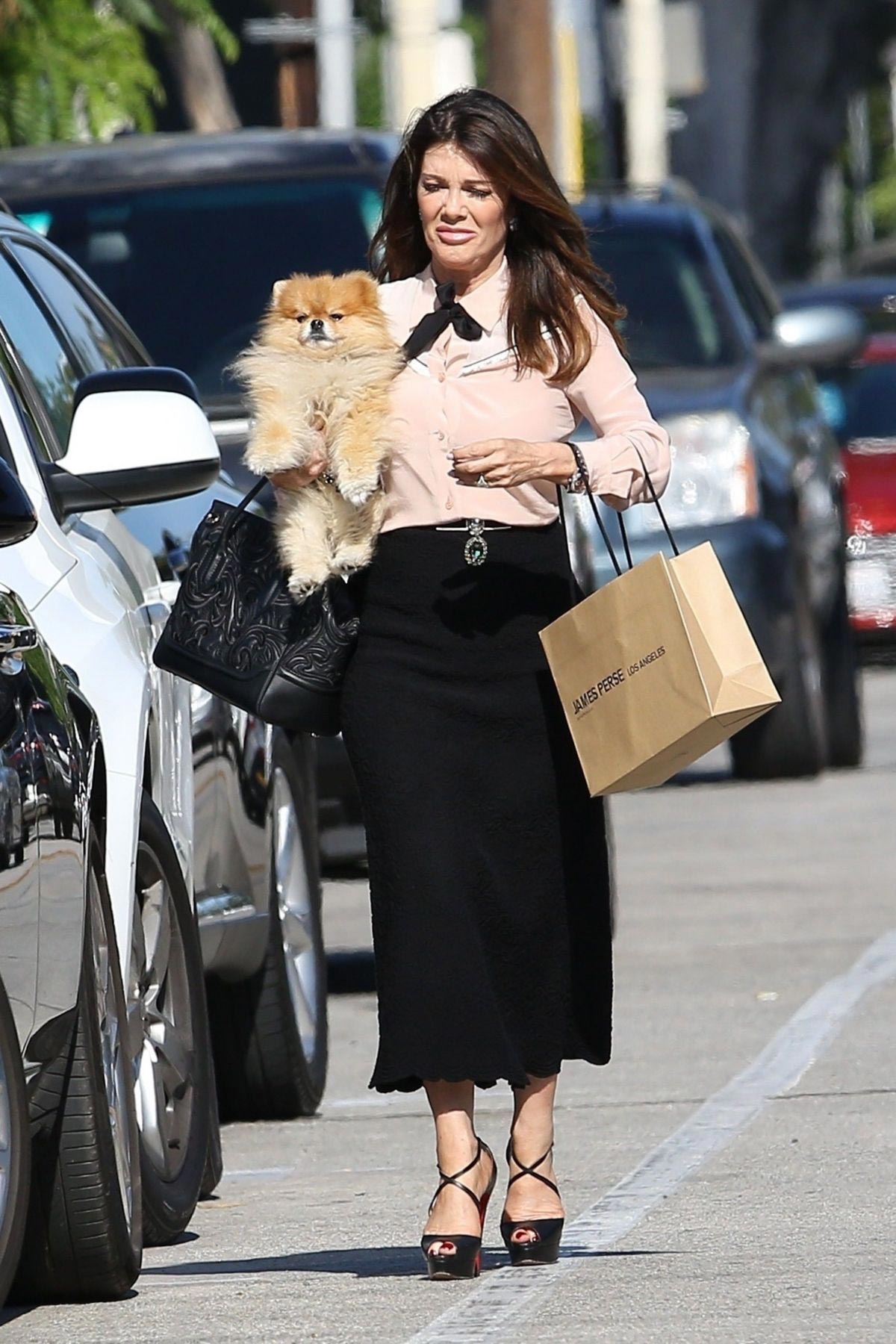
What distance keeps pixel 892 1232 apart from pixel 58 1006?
4.76 feet

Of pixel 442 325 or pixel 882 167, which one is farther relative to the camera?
pixel 882 167

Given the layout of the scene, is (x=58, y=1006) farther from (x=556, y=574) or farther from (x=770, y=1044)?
(x=770, y=1044)

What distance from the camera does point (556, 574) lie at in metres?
5.45

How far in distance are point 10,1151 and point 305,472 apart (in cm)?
117

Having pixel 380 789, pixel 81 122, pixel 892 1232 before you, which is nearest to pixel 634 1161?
pixel 892 1232

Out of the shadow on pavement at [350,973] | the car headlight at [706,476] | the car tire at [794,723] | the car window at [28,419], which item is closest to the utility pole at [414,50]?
the car tire at [794,723]

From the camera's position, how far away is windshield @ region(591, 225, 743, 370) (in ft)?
42.4

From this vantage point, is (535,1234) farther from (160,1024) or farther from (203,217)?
(203,217)

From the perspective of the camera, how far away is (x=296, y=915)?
746cm

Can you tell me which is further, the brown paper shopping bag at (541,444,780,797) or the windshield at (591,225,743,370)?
the windshield at (591,225,743,370)

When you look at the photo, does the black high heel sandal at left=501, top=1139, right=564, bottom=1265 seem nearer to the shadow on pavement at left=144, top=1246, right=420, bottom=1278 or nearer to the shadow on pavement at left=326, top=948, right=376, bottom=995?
the shadow on pavement at left=144, top=1246, right=420, bottom=1278

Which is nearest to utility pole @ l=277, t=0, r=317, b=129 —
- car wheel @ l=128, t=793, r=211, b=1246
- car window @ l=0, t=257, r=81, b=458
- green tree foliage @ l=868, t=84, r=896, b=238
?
car window @ l=0, t=257, r=81, b=458

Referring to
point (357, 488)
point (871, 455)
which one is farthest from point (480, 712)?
point (871, 455)

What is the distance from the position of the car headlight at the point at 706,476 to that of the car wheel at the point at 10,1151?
8121mm
